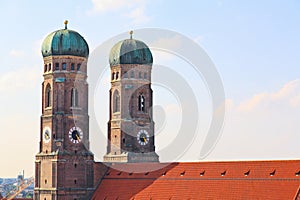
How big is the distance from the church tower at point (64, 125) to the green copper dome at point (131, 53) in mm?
10339

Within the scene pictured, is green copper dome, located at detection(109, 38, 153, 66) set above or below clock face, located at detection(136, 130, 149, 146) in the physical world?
above

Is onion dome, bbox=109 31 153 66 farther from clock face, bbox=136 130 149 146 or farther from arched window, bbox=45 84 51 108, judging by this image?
arched window, bbox=45 84 51 108

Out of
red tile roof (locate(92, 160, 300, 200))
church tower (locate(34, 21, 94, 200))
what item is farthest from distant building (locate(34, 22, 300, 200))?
red tile roof (locate(92, 160, 300, 200))

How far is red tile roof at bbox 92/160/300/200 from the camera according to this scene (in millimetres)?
79875

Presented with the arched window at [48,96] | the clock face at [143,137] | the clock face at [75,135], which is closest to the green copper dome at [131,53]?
the clock face at [143,137]

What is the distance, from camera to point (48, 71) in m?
101

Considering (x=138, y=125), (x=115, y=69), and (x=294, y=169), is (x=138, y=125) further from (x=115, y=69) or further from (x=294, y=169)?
(x=294, y=169)

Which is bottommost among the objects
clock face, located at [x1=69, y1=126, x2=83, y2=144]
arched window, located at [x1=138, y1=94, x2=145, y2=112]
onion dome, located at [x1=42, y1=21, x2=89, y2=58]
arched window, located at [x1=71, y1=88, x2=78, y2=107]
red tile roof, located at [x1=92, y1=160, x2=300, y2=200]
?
red tile roof, located at [x1=92, y1=160, x2=300, y2=200]

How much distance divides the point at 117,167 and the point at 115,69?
1632 centimetres

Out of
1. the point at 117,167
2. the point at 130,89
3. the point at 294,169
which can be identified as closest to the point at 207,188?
the point at 294,169

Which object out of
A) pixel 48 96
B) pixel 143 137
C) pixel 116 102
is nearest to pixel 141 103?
pixel 116 102

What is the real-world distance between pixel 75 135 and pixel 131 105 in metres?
13.0

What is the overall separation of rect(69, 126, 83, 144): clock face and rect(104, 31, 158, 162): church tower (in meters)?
10.0

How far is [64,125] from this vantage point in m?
98.5
